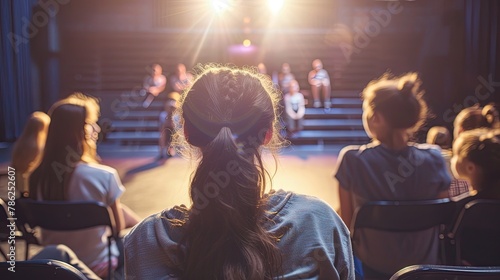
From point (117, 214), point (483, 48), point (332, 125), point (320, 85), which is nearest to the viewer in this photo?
point (117, 214)

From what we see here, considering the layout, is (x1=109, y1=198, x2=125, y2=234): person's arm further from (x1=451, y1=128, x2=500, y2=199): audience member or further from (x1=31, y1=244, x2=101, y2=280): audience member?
(x1=451, y1=128, x2=500, y2=199): audience member

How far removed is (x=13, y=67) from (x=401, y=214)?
8874 millimetres

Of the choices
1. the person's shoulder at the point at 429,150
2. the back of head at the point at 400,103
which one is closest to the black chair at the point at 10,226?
the back of head at the point at 400,103

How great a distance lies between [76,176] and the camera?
Result: 6.96ft

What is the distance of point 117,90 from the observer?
11539 mm

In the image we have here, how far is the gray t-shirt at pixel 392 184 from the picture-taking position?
1962 mm

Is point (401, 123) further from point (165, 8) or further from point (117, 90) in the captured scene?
point (165, 8)

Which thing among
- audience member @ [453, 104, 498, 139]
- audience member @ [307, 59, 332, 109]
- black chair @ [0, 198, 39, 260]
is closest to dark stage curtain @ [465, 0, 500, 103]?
audience member @ [307, 59, 332, 109]

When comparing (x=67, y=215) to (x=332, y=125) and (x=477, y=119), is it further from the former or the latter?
(x=332, y=125)

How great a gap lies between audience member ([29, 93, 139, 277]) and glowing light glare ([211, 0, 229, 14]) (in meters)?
10.6

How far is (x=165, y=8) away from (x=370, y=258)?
455 inches

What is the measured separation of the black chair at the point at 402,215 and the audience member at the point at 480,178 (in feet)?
0.35

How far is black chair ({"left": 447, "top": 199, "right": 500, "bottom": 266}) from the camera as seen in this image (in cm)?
180

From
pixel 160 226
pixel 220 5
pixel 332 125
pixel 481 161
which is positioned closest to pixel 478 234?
pixel 481 161
